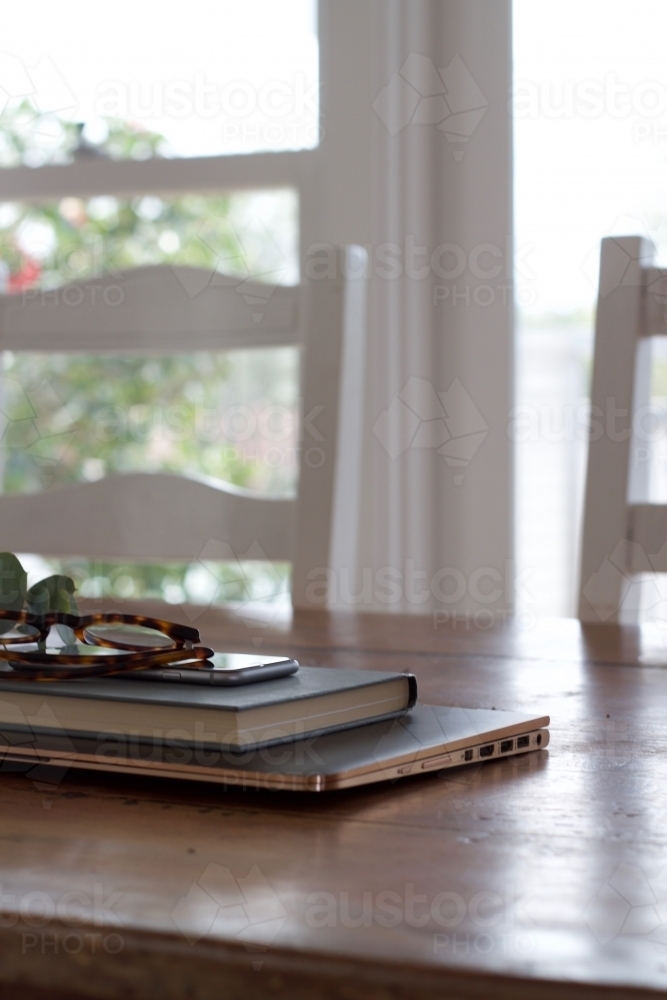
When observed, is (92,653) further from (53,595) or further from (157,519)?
(157,519)

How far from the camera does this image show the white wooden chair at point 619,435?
1.05 metres

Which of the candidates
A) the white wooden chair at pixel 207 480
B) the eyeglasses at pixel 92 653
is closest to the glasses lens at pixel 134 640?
the eyeglasses at pixel 92 653

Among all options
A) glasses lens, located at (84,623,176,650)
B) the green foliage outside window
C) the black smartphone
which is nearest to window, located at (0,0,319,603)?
the green foliage outside window

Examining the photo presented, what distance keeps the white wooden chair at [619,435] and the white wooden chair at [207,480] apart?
26 cm

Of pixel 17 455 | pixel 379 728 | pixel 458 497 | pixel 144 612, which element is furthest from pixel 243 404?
pixel 379 728

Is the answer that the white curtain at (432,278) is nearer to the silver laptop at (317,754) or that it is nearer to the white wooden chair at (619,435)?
the white wooden chair at (619,435)

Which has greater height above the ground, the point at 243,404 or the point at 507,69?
the point at 507,69

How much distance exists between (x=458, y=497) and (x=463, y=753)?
1.30m

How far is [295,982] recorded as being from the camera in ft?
0.84

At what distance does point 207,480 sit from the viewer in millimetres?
1206

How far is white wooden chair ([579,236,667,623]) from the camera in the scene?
105cm

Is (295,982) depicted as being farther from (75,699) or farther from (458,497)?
(458,497)

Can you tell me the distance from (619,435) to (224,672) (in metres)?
0.70

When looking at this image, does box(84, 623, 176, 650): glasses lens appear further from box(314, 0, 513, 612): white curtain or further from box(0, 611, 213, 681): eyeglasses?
box(314, 0, 513, 612): white curtain
